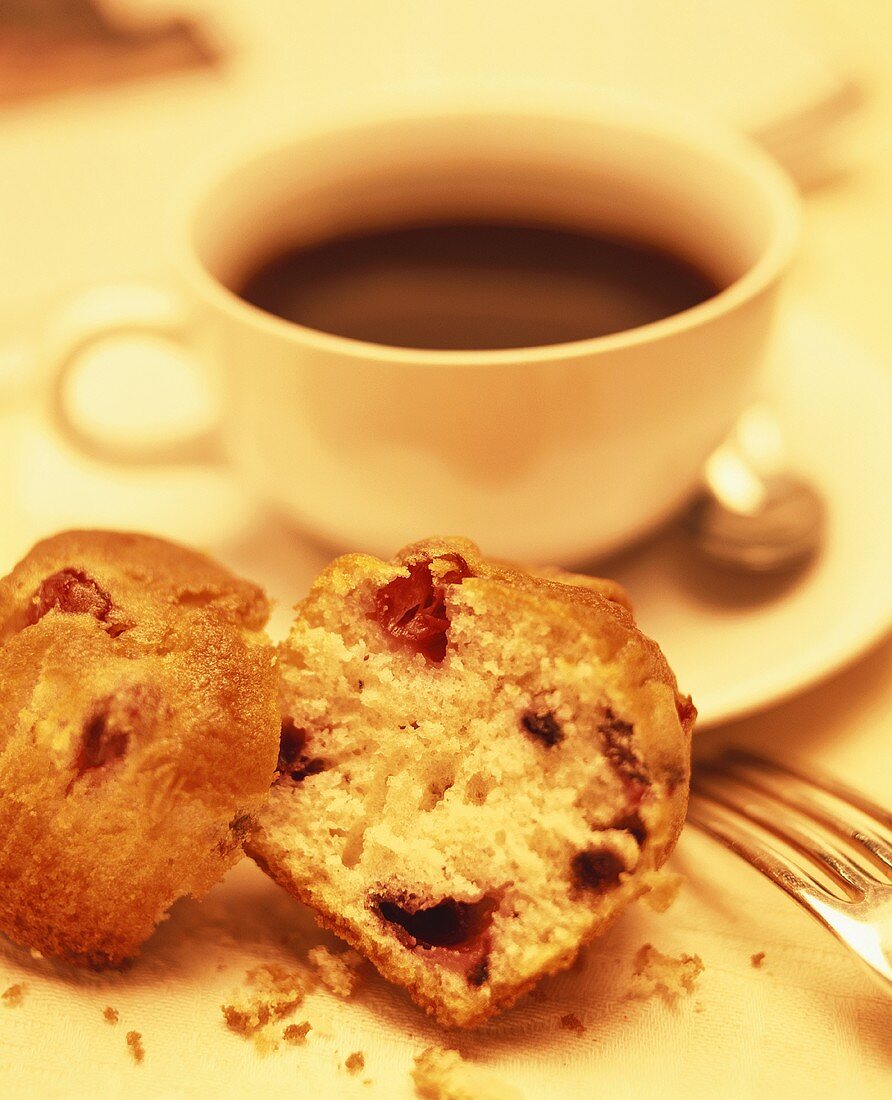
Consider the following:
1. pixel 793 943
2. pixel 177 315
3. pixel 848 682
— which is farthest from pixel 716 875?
pixel 177 315

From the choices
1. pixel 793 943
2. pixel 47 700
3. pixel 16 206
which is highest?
pixel 47 700

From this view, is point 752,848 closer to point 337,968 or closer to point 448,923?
point 448,923

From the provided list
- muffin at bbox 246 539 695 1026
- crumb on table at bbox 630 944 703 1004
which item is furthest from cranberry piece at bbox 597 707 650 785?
crumb on table at bbox 630 944 703 1004

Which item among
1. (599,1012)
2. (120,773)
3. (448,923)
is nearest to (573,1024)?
(599,1012)

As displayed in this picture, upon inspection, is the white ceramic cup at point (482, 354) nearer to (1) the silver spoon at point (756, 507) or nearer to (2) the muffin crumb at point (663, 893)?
(1) the silver spoon at point (756, 507)

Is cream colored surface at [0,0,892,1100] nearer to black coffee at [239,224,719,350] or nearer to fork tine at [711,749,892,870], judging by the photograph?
fork tine at [711,749,892,870]

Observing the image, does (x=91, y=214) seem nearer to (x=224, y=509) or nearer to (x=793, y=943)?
(x=224, y=509)

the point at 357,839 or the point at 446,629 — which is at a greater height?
the point at 446,629
